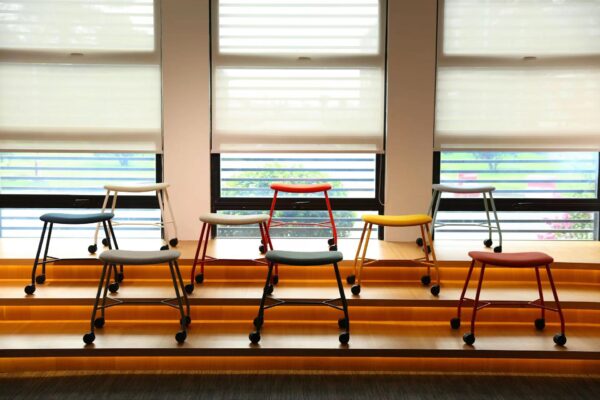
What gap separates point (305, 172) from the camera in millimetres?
6398

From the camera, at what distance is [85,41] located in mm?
6137

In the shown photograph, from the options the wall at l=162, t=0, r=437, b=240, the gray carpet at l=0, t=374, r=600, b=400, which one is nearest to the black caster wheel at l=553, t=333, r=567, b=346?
the gray carpet at l=0, t=374, r=600, b=400

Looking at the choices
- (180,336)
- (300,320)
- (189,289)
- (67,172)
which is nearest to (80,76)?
(67,172)

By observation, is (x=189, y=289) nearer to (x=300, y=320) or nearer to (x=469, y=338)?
(x=300, y=320)

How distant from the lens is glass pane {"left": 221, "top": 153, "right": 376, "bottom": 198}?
6.39m

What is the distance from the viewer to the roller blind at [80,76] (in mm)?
6109

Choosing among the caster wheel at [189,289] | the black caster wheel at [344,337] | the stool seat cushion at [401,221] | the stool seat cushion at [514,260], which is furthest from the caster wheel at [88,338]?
the stool seat cushion at [514,260]

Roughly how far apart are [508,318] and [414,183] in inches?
77.0

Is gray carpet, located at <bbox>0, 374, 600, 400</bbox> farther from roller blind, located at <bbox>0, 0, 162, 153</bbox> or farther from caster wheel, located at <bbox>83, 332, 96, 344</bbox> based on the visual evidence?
roller blind, located at <bbox>0, 0, 162, 153</bbox>

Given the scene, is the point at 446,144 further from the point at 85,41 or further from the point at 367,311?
the point at 85,41

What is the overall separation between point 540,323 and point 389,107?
8.44 ft

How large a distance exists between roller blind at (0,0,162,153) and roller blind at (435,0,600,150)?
2.81 m

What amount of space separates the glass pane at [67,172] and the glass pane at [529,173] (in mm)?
3012

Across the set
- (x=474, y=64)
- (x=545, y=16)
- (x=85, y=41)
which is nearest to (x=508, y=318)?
(x=474, y=64)
